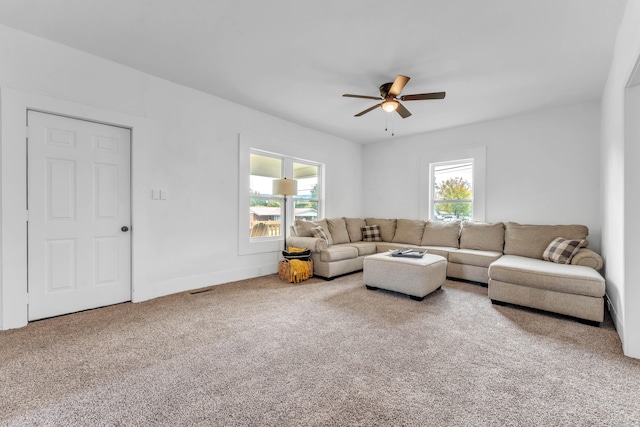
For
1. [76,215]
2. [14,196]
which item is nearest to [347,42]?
[76,215]

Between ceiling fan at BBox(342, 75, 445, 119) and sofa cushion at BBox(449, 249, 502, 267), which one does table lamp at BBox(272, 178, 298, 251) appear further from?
sofa cushion at BBox(449, 249, 502, 267)

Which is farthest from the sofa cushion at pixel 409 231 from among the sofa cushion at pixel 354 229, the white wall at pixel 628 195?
the white wall at pixel 628 195

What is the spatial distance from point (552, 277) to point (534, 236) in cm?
140

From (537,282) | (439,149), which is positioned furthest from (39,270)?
(439,149)

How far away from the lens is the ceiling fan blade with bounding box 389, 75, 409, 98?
276 cm

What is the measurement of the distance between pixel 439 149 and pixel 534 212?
6.13ft

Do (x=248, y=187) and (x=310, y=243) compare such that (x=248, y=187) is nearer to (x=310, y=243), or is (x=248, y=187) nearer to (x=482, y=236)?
(x=310, y=243)

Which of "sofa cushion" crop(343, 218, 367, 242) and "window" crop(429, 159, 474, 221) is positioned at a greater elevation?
"window" crop(429, 159, 474, 221)

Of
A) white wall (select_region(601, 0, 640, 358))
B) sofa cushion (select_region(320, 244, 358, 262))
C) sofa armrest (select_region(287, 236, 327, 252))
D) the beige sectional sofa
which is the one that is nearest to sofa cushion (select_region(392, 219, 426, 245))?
the beige sectional sofa

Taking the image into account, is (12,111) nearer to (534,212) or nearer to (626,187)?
(626,187)

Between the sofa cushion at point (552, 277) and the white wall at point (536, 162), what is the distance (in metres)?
1.45

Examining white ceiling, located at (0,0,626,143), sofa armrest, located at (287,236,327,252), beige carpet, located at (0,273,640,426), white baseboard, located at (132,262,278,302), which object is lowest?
beige carpet, located at (0,273,640,426)

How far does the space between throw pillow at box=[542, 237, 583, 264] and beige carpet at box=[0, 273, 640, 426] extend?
38.6 inches

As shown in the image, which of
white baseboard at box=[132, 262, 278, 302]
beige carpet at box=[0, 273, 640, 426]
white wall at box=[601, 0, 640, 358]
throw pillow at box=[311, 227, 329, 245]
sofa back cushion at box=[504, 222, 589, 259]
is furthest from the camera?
throw pillow at box=[311, 227, 329, 245]
